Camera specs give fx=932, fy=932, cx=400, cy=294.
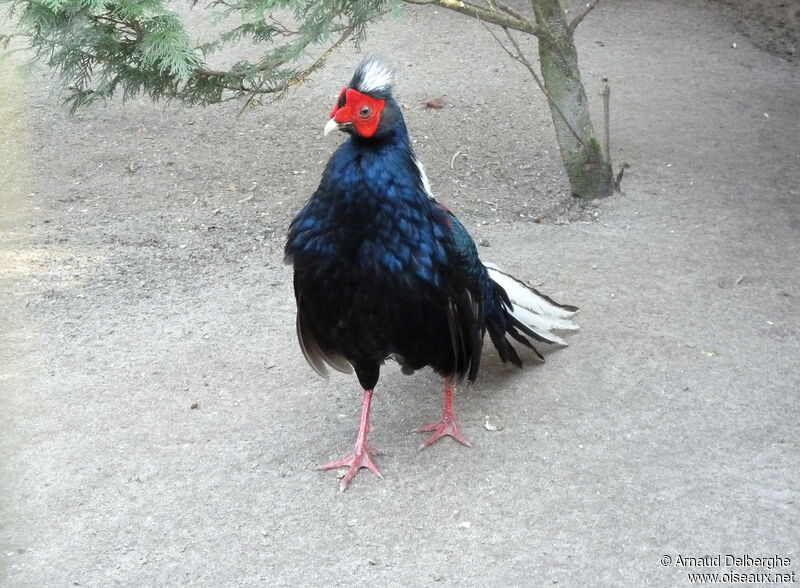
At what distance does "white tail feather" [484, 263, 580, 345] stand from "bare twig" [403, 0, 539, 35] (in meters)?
1.85

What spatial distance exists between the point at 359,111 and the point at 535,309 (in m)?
1.62

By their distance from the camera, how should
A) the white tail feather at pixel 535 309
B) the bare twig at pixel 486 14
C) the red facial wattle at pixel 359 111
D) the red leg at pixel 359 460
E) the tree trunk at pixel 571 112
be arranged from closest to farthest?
the red facial wattle at pixel 359 111 → the red leg at pixel 359 460 → the white tail feather at pixel 535 309 → the bare twig at pixel 486 14 → the tree trunk at pixel 571 112

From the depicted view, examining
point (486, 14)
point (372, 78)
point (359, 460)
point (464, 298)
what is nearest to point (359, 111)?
point (372, 78)

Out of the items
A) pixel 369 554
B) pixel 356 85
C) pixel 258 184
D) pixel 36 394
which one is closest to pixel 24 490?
pixel 36 394

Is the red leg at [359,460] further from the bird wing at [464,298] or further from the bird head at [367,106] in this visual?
the bird head at [367,106]

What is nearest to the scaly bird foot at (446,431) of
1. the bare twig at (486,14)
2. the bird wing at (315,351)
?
the bird wing at (315,351)

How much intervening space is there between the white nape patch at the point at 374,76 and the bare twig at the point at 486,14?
1982 millimetres

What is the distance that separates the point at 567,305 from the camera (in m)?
4.93

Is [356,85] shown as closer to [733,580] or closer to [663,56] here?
[733,580]

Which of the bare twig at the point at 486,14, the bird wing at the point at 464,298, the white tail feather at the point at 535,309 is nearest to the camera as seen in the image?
the bird wing at the point at 464,298

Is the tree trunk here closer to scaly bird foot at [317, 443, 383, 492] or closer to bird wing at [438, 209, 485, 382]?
bird wing at [438, 209, 485, 382]

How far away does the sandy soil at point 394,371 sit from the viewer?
142 inches

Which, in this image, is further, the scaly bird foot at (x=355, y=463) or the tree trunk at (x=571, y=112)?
the tree trunk at (x=571, y=112)

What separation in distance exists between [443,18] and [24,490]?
7.55m
